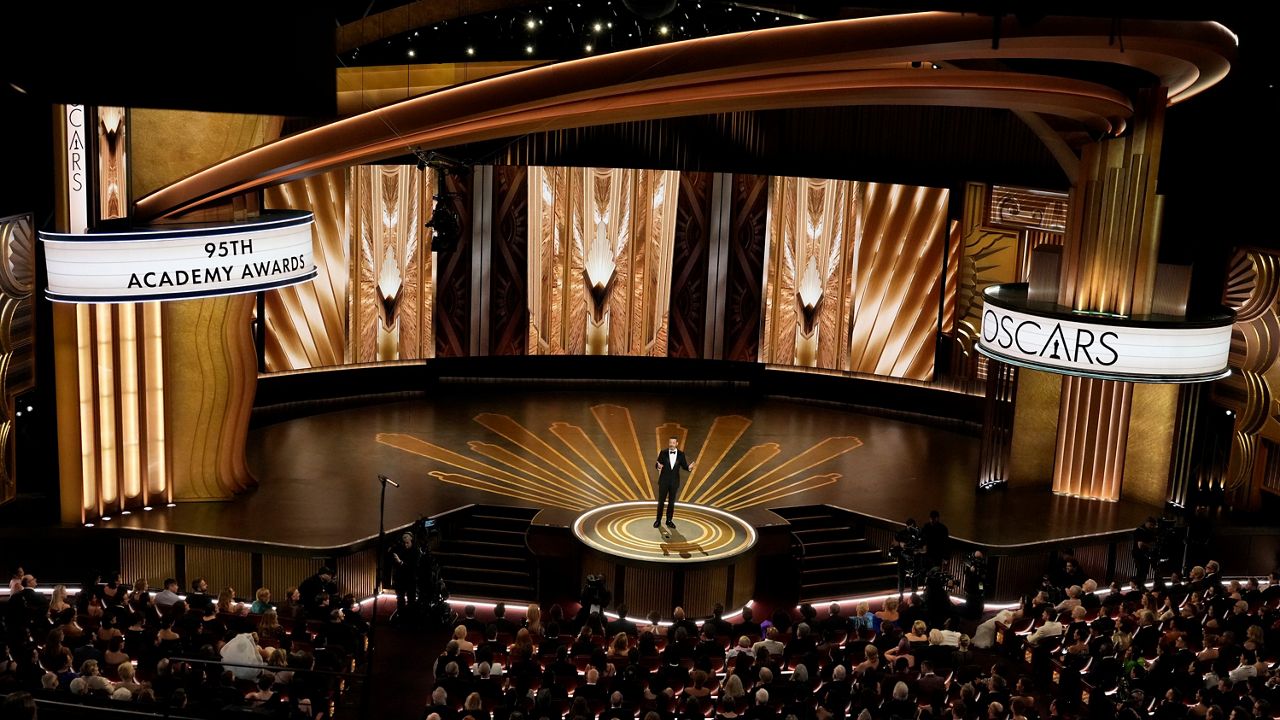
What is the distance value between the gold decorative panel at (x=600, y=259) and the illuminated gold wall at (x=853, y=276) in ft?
5.71

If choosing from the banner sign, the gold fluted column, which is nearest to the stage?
the banner sign

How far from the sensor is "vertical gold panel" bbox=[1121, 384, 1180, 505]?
16.0 meters

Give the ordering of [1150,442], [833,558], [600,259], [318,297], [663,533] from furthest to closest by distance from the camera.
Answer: [600,259] < [318,297] < [1150,442] < [833,558] < [663,533]

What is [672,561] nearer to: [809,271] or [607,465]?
[607,465]

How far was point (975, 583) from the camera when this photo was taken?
13930 mm

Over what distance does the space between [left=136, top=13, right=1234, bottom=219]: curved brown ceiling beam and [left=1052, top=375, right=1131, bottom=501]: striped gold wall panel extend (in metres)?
3.53

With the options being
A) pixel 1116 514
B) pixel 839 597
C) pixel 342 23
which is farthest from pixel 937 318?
pixel 342 23

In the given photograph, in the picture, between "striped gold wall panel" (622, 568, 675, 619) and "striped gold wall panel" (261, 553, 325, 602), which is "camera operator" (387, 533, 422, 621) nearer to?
"striped gold wall panel" (261, 553, 325, 602)

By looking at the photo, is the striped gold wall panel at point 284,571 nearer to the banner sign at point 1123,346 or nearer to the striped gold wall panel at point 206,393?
the striped gold wall panel at point 206,393

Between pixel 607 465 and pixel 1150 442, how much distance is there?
22.1ft

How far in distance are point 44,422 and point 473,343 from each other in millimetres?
7595

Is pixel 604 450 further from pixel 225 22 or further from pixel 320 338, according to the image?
pixel 225 22

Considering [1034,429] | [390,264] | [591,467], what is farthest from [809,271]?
[390,264]

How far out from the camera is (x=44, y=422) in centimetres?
1411
